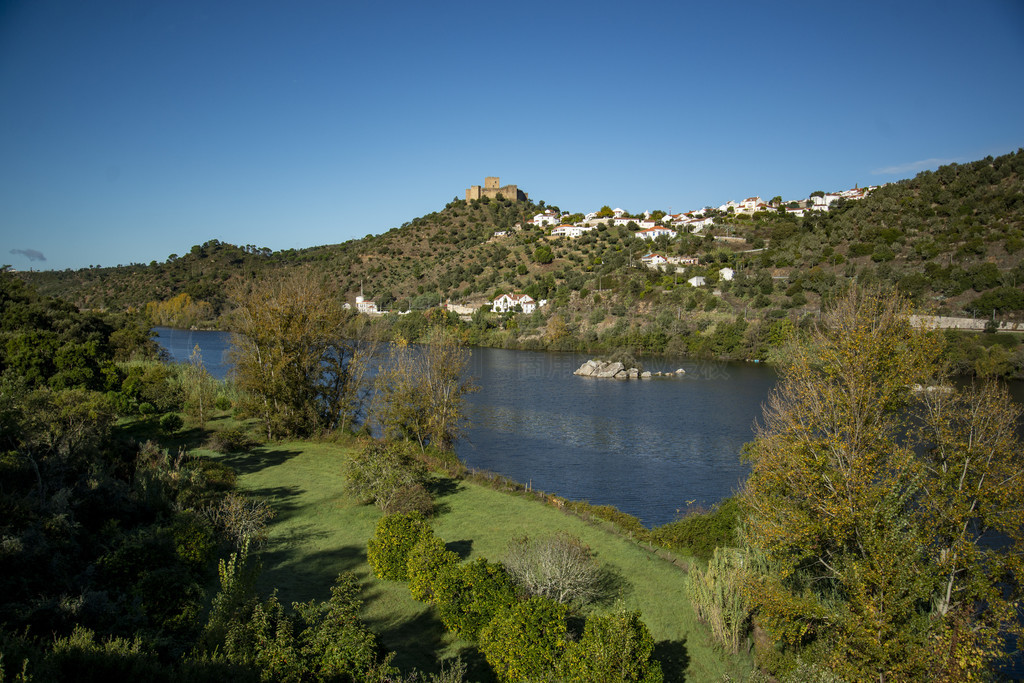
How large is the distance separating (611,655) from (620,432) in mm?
25559

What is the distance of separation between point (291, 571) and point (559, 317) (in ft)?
207

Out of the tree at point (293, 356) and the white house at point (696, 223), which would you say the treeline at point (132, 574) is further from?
the white house at point (696, 223)

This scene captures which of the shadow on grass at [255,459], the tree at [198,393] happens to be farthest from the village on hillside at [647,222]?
the shadow on grass at [255,459]

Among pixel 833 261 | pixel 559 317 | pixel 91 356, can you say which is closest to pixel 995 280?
pixel 833 261

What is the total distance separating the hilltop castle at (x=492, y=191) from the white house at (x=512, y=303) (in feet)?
197

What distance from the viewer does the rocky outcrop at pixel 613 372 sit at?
171 ft

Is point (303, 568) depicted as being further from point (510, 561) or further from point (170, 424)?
point (170, 424)

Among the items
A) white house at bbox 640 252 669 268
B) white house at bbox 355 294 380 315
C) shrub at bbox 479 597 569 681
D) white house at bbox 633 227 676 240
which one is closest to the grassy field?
shrub at bbox 479 597 569 681

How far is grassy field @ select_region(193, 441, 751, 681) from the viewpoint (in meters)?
9.46

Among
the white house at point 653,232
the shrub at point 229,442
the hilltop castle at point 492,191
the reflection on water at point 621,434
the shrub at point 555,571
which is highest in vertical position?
the hilltop castle at point 492,191

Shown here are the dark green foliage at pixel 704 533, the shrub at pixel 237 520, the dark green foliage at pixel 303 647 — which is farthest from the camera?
the dark green foliage at pixel 704 533

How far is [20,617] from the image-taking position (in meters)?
6.87

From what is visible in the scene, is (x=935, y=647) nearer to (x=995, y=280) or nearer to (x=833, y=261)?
(x=995, y=280)

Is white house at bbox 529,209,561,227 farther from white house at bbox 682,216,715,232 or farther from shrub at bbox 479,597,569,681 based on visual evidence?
shrub at bbox 479,597,569,681
